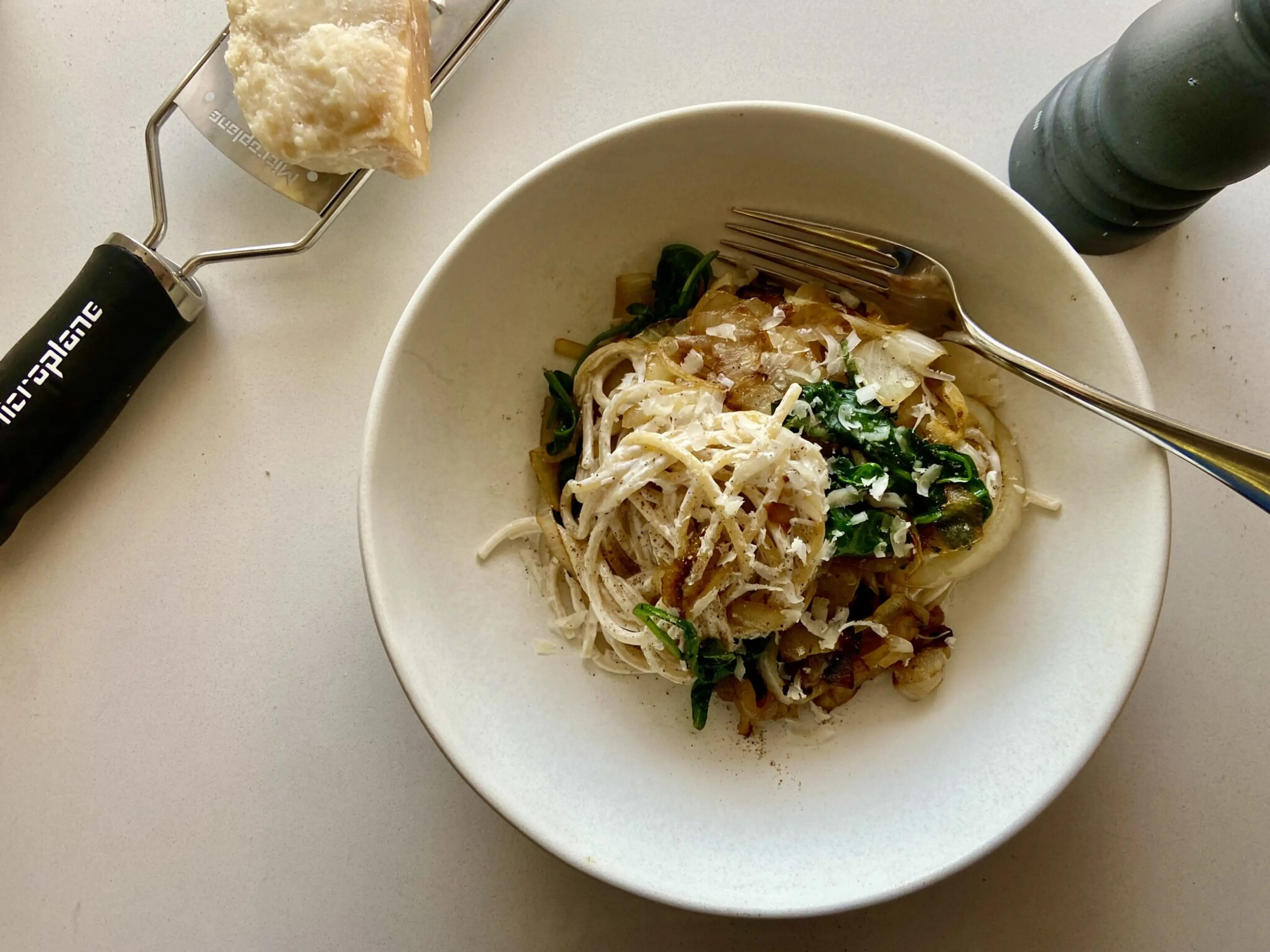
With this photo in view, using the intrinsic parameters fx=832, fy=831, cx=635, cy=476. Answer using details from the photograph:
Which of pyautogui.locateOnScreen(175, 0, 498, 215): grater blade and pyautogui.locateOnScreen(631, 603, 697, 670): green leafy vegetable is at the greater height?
pyautogui.locateOnScreen(175, 0, 498, 215): grater blade

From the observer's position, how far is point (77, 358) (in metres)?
1.95

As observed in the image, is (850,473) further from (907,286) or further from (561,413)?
(561,413)

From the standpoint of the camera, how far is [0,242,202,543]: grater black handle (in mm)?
1941

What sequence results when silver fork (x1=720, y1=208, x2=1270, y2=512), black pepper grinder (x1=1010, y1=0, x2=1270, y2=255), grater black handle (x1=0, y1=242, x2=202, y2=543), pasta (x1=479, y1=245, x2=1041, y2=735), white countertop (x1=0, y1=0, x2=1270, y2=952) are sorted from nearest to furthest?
black pepper grinder (x1=1010, y1=0, x2=1270, y2=255) < silver fork (x1=720, y1=208, x2=1270, y2=512) < pasta (x1=479, y1=245, x2=1041, y2=735) < grater black handle (x1=0, y1=242, x2=202, y2=543) < white countertop (x1=0, y1=0, x2=1270, y2=952)

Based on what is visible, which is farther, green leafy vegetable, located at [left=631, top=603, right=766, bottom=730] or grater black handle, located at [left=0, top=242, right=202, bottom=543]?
grater black handle, located at [left=0, top=242, right=202, bottom=543]

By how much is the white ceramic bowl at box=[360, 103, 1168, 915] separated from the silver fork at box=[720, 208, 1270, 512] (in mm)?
50

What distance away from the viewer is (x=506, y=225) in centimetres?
179

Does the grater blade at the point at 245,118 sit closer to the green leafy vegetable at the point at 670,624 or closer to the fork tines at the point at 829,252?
the fork tines at the point at 829,252

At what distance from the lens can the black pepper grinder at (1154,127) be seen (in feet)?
4.95

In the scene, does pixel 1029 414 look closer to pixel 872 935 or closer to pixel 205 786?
pixel 872 935

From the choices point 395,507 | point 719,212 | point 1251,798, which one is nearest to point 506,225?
point 719,212

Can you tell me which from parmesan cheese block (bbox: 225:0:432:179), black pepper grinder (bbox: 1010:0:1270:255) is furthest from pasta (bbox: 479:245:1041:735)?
parmesan cheese block (bbox: 225:0:432:179)

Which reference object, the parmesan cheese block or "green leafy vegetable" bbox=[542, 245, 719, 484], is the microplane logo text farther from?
"green leafy vegetable" bbox=[542, 245, 719, 484]

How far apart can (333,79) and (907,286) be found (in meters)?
1.34
